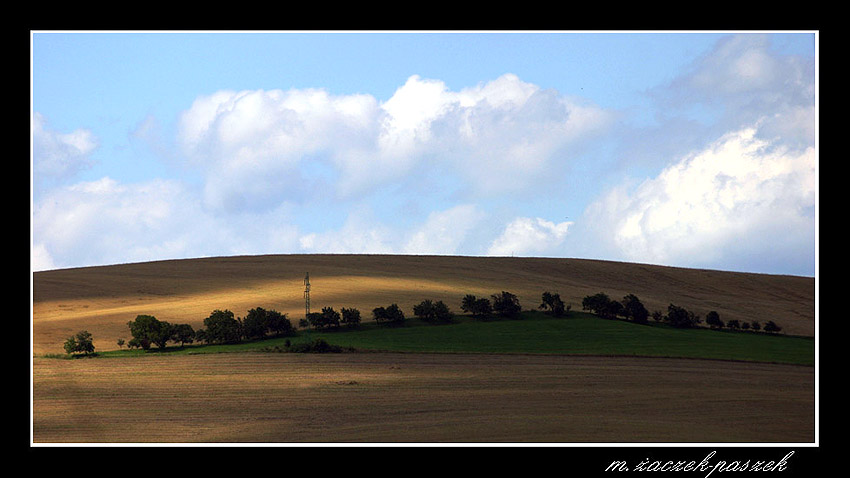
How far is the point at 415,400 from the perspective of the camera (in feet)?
68.4

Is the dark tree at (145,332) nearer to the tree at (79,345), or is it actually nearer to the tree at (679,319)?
the tree at (79,345)

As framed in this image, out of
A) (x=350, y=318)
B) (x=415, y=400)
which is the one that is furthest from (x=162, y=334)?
(x=415, y=400)

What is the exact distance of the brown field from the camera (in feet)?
55.2

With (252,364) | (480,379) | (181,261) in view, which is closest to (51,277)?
(181,261)

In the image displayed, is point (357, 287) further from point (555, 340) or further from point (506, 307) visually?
point (555, 340)

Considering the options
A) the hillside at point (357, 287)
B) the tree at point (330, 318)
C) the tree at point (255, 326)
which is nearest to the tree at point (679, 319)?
the hillside at point (357, 287)

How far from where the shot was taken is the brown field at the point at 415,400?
16.8m

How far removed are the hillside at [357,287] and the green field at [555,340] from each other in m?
3.59

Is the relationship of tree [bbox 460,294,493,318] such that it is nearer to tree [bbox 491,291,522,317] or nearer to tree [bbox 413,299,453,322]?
tree [bbox 491,291,522,317]

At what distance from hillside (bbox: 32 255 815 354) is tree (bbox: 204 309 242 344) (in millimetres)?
3338

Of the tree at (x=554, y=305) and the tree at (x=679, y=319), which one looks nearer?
the tree at (x=554, y=305)

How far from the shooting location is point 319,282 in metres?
48.5

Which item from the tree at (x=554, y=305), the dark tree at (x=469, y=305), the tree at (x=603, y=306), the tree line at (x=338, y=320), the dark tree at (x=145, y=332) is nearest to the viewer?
the dark tree at (x=145, y=332)

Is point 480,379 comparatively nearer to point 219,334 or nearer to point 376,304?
point 219,334
